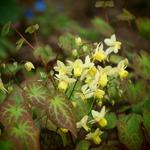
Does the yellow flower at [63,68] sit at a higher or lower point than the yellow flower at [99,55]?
lower

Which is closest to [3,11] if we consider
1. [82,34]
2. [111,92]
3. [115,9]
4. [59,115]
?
[115,9]

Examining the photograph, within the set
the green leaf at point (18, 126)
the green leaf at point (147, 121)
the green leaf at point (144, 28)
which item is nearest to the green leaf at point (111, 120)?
the green leaf at point (147, 121)

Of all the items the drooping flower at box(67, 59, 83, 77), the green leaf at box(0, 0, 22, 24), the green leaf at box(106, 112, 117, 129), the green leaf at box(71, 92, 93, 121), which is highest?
the drooping flower at box(67, 59, 83, 77)

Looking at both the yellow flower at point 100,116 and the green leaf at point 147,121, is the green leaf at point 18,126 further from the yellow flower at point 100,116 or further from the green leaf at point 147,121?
the green leaf at point 147,121

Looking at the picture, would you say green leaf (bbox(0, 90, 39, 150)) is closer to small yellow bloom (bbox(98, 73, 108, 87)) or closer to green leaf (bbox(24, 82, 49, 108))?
green leaf (bbox(24, 82, 49, 108))

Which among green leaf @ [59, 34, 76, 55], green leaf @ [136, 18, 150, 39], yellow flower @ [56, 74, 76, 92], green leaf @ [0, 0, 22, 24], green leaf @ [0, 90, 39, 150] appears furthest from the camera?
green leaf @ [0, 0, 22, 24]

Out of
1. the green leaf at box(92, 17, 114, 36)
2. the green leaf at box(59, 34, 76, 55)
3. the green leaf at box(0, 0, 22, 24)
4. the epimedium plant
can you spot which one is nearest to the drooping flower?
the epimedium plant

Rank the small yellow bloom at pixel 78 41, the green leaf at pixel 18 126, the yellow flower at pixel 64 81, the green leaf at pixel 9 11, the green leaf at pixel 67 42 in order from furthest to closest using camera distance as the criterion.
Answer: the green leaf at pixel 9 11 → the green leaf at pixel 67 42 → the small yellow bloom at pixel 78 41 → the yellow flower at pixel 64 81 → the green leaf at pixel 18 126

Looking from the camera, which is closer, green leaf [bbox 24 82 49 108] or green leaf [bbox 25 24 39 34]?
green leaf [bbox 24 82 49 108]
